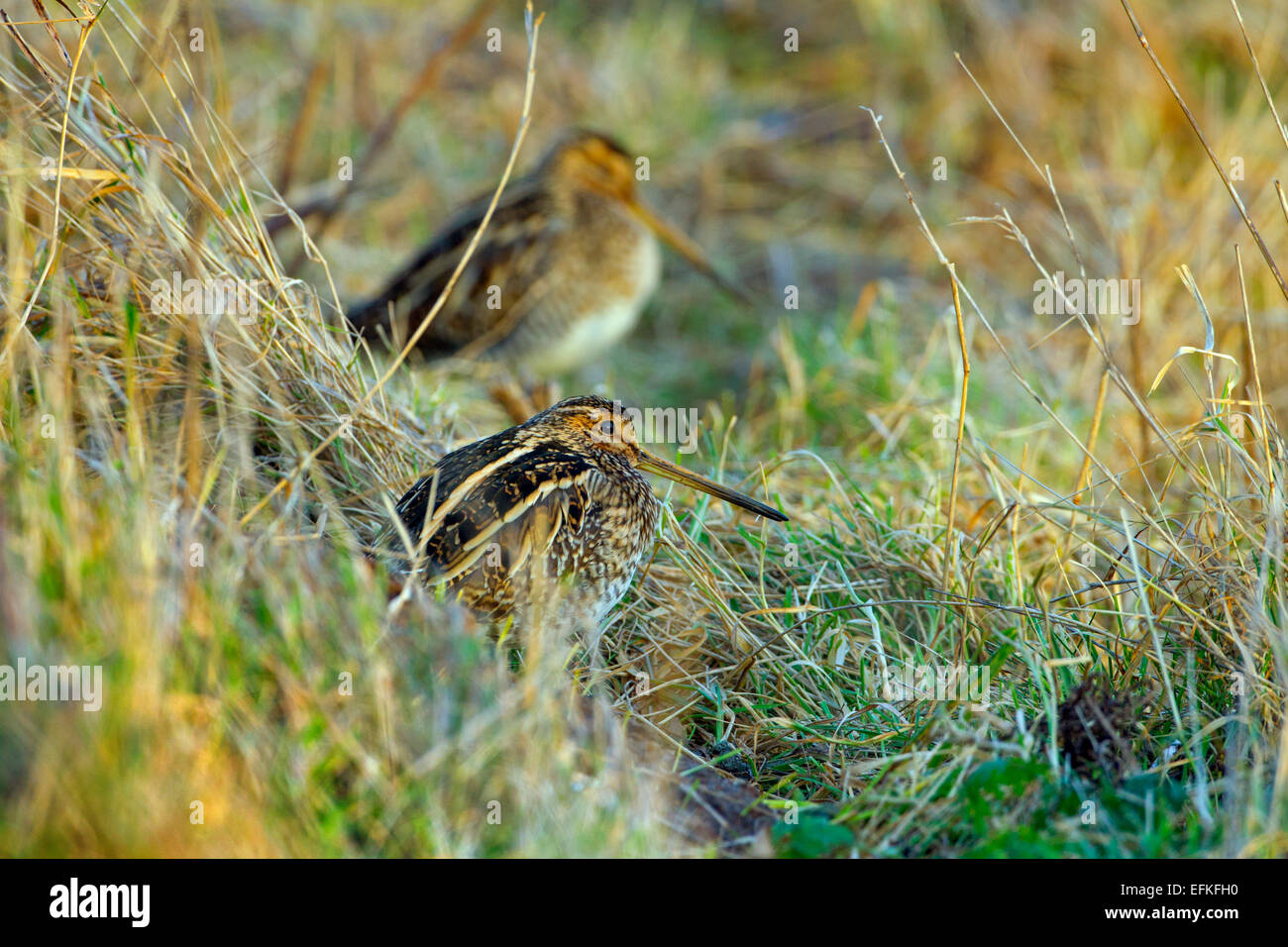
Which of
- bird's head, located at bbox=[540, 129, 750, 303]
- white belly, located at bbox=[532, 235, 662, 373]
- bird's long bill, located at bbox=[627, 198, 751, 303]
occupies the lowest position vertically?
white belly, located at bbox=[532, 235, 662, 373]

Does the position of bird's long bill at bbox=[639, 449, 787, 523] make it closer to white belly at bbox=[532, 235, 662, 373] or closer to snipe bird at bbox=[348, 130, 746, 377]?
snipe bird at bbox=[348, 130, 746, 377]

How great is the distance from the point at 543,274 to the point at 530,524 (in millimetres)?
2977

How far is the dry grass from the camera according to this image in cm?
230

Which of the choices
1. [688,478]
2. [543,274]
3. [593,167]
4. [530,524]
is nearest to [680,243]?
[593,167]

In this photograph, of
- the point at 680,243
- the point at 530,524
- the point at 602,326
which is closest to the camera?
the point at 530,524

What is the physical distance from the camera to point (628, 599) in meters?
3.61

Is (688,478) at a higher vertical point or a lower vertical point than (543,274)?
lower

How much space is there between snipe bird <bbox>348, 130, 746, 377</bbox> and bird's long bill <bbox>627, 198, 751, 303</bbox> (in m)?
0.18

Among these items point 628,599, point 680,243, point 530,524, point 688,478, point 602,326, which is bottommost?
point 628,599

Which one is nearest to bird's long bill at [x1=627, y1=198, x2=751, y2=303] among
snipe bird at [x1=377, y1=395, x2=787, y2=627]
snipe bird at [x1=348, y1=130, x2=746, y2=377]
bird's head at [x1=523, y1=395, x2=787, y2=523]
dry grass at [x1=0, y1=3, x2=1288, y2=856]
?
snipe bird at [x1=348, y1=130, x2=746, y2=377]

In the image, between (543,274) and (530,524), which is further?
(543,274)

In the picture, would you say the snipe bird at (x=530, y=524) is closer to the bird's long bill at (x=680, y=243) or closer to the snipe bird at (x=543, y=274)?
the snipe bird at (x=543, y=274)

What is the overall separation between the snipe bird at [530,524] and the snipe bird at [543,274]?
231 cm

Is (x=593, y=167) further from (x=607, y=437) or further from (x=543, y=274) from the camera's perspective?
(x=607, y=437)
